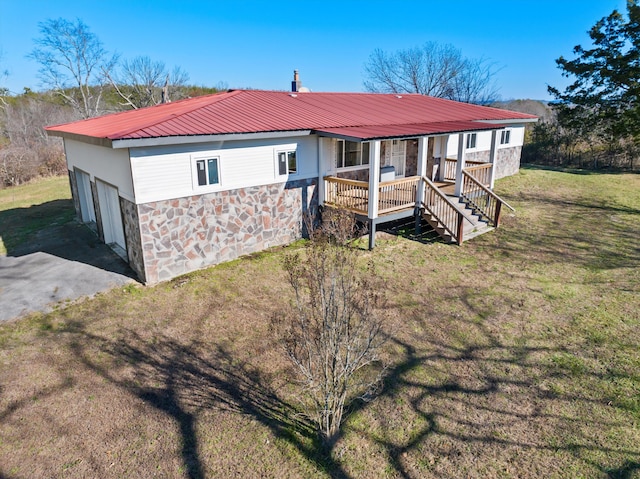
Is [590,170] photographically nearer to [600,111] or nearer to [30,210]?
[600,111]

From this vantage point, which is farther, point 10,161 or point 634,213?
point 10,161

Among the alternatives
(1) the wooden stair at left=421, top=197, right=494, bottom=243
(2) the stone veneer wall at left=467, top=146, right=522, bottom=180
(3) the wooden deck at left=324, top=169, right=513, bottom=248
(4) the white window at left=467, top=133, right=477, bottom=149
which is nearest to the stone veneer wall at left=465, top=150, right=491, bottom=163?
(2) the stone veneer wall at left=467, top=146, right=522, bottom=180

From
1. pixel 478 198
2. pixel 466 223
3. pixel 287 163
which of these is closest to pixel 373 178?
pixel 287 163

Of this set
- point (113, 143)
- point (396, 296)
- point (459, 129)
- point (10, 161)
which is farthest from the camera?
point (10, 161)

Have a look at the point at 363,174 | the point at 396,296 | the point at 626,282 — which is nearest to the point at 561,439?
the point at 396,296

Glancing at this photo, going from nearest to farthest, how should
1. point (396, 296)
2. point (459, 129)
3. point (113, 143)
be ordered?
point (113, 143) < point (396, 296) < point (459, 129)

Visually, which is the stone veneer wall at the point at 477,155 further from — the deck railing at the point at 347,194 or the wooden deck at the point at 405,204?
the deck railing at the point at 347,194

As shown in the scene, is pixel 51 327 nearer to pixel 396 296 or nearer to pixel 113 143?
pixel 113 143
